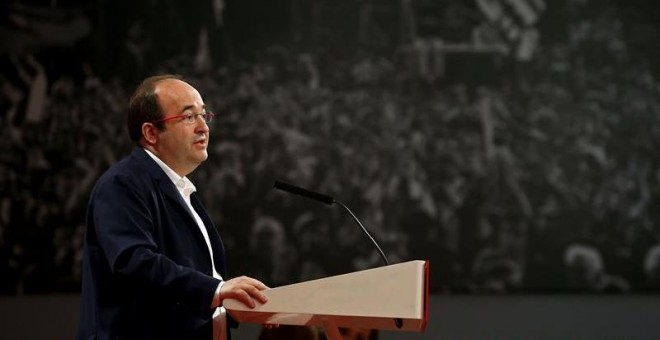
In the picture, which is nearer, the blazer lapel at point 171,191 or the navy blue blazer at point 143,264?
the navy blue blazer at point 143,264

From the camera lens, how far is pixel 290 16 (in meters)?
4.45

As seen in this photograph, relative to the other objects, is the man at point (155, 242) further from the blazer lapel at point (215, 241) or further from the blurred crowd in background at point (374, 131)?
the blurred crowd in background at point (374, 131)

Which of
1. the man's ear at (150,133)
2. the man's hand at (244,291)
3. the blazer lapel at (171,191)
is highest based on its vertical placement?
the man's ear at (150,133)

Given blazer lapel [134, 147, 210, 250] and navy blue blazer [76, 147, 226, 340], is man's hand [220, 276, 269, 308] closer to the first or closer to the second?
navy blue blazer [76, 147, 226, 340]

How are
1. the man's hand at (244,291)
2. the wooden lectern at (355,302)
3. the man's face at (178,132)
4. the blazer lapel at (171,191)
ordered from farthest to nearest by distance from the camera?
the man's face at (178,132) < the blazer lapel at (171,191) < the man's hand at (244,291) < the wooden lectern at (355,302)

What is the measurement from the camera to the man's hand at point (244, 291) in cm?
207

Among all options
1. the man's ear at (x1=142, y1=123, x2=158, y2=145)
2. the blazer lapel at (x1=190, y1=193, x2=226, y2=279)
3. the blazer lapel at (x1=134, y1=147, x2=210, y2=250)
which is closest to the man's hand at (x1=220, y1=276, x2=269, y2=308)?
the blazer lapel at (x1=134, y1=147, x2=210, y2=250)

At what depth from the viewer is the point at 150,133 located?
2.42 metres

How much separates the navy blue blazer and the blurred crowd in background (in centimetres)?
205

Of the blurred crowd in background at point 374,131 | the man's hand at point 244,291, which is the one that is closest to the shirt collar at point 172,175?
the man's hand at point 244,291

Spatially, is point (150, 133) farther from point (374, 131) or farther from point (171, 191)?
point (374, 131)

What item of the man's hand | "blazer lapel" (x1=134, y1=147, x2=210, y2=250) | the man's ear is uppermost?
the man's ear

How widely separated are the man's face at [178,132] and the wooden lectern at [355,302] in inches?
19.9

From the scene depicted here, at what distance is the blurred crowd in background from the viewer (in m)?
4.30
